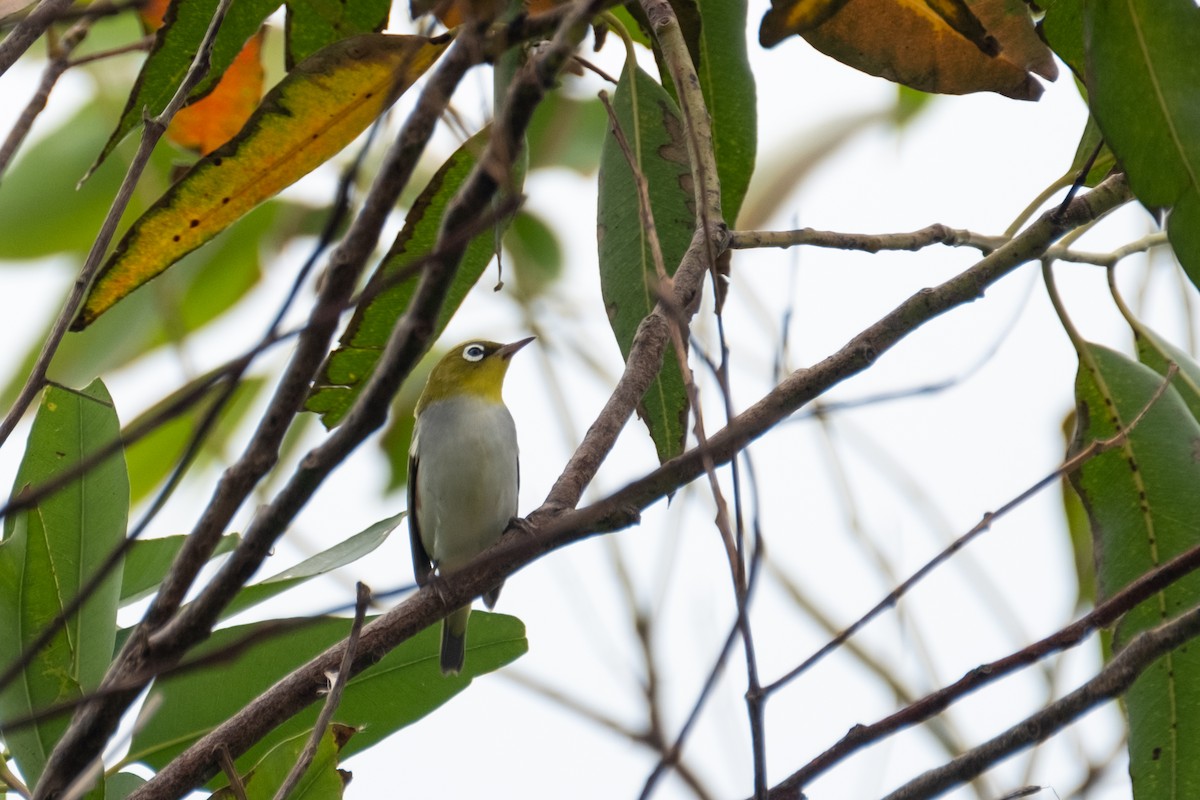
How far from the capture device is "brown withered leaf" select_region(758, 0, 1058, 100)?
6.10ft

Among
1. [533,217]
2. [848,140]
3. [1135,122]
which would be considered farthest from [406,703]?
[848,140]

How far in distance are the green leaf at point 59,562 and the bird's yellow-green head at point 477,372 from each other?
74.1 inches

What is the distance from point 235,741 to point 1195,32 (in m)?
1.44

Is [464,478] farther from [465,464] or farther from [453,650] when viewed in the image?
[453,650]

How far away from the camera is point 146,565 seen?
220 centimetres

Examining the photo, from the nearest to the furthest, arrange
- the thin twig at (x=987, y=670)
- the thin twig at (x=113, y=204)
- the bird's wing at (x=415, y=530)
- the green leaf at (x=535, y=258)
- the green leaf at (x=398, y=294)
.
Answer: the thin twig at (x=987, y=670) < the thin twig at (x=113, y=204) < the green leaf at (x=398, y=294) < the green leaf at (x=535, y=258) < the bird's wing at (x=415, y=530)

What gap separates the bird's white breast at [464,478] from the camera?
3.59 meters

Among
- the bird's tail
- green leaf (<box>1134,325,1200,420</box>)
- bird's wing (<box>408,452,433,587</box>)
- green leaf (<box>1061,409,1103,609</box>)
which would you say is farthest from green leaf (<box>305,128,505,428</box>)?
bird's wing (<box>408,452,433,587</box>)

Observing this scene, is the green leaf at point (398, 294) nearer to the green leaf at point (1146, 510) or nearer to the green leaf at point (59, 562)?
the green leaf at point (59, 562)

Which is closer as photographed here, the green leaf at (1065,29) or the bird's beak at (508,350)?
the green leaf at (1065,29)

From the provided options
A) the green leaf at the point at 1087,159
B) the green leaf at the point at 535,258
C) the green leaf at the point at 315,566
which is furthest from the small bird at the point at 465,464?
the green leaf at the point at 1087,159

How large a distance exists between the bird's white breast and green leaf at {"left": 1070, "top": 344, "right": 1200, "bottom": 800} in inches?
71.1

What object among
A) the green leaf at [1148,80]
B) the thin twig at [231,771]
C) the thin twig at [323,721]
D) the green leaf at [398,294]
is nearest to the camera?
the thin twig at [323,721]

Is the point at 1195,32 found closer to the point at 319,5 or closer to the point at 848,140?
the point at 319,5
